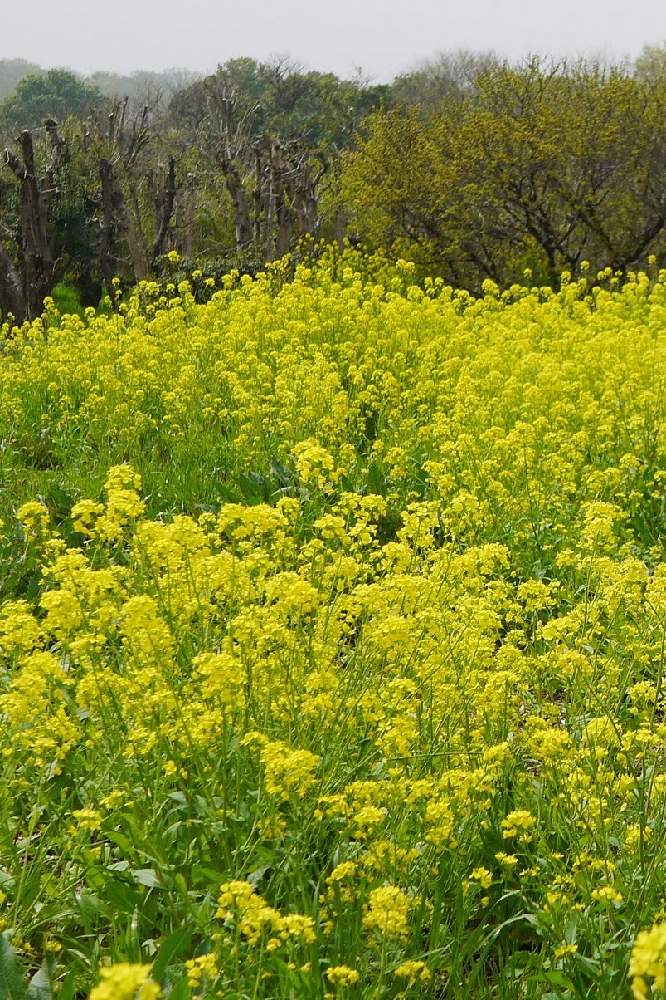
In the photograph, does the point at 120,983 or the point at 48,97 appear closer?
the point at 120,983

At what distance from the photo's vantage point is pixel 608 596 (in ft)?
12.2

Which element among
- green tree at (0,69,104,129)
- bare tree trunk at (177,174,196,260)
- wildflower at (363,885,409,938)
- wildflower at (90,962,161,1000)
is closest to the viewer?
wildflower at (90,962,161,1000)

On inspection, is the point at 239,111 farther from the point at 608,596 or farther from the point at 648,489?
the point at 608,596

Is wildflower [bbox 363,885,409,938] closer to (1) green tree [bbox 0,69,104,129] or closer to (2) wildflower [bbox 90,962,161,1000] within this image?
(2) wildflower [bbox 90,962,161,1000]

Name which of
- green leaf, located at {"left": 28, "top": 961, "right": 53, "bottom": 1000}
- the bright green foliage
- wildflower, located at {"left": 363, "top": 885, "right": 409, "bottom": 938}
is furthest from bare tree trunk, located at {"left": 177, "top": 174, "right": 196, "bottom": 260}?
wildflower, located at {"left": 363, "top": 885, "right": 409, "bottom": 938}

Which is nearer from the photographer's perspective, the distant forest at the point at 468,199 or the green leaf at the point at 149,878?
the green leaf at the point at 149,878

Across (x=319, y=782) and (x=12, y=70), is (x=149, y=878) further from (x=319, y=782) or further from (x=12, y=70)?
(x=12, y=70)

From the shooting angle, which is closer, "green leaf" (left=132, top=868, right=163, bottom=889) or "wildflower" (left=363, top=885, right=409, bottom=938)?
"wildflower" (left=363, top=885, right=409, bottom=938)

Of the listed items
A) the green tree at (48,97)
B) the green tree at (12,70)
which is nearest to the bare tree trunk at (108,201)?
the green tree at (48,97)

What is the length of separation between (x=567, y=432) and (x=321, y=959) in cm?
519

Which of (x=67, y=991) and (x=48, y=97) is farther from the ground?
(x=48, y=97)

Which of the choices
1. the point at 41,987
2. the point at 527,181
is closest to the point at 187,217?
the point at 527,181

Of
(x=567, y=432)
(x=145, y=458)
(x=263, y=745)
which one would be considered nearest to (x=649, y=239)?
(x=567, y=432)

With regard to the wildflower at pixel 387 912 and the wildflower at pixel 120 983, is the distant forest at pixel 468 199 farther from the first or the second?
the wildflower at pixel 120 983
